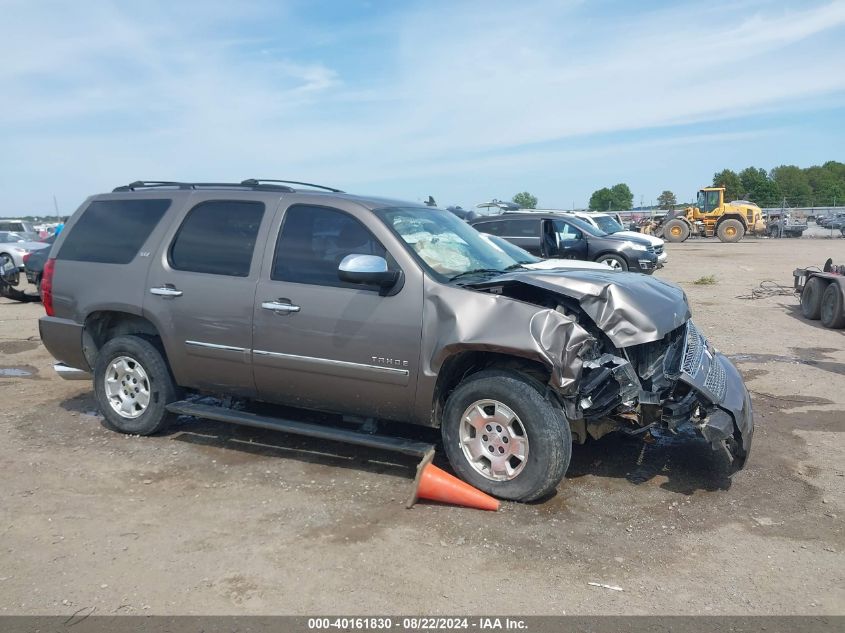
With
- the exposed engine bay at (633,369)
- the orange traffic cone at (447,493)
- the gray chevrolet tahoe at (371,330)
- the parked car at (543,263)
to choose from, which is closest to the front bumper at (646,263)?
the parked car at (543,263)

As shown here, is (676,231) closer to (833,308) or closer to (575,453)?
(833,308)

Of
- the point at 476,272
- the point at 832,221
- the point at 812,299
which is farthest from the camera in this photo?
the point at 832,221

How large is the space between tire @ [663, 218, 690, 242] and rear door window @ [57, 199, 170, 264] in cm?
3458

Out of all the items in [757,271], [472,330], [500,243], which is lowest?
[757,271]

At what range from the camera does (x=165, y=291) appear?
17.5ft

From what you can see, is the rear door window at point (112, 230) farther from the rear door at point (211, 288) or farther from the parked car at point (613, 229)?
the parked car at point (613, 229)

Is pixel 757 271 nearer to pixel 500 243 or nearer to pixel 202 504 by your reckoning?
pixel 500 243

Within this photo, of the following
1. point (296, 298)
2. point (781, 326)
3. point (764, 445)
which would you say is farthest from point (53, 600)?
point (781, 326)

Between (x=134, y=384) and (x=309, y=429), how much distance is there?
1749mm

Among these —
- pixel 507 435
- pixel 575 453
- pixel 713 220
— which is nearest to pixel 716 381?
pixel 575 453

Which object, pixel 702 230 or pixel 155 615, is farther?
pixel 702 230

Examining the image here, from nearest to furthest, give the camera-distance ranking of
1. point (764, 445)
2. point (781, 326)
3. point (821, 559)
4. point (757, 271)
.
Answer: point (821, 559), point (764, 445), point (781, 326), point (757, 271)

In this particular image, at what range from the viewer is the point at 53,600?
3348 mm
